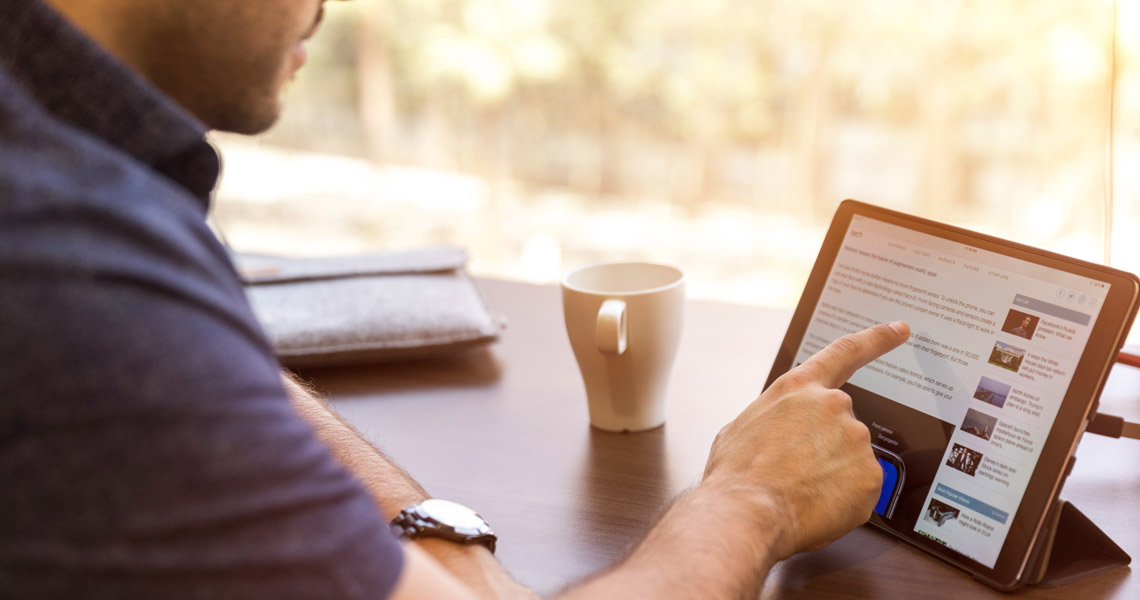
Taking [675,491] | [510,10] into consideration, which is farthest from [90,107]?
[510,10]

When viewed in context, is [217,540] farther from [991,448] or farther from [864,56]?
[864,56]

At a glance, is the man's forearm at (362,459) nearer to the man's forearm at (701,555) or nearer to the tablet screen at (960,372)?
the man's forearm at (701,555)

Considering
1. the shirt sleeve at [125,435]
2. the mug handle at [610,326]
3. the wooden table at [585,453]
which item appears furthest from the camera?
the mug handle at [610,326]

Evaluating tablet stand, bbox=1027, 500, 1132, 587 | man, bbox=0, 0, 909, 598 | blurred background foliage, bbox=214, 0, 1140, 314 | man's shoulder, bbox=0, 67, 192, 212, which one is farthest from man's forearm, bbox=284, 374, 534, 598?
blurred background foliage, bbox=214, 0, 1140, 314

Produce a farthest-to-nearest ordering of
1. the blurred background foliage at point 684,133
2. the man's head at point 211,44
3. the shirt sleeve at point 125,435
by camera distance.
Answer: the blurred background foliage at point 684,133 < the man's head at point 211,44 < the shirt sleeve at point 125,435

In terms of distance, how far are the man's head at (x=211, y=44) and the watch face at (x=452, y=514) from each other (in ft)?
1.06

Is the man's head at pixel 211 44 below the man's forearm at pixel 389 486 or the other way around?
the other way around

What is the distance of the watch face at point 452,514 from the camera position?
69 cm

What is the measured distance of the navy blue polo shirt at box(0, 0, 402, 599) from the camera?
1.28ft

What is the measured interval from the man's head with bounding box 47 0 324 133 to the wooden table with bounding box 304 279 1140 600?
1.22 ft

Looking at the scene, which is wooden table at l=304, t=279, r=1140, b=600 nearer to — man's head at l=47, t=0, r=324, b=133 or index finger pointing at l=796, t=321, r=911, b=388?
index finger pointing at l=796, t=321, r=911, b=388

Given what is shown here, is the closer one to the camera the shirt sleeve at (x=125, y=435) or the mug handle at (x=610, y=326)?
the shirt sleeve at (x=125, y=435)

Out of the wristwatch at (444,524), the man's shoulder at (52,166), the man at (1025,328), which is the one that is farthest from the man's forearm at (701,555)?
the man's shoulder at (52,166)

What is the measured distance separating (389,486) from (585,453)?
0.65 feet
